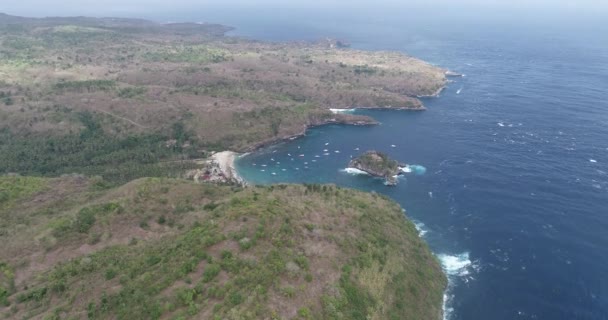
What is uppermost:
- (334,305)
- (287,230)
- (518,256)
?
(287,230)

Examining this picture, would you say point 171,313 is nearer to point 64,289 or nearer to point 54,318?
point 54,318

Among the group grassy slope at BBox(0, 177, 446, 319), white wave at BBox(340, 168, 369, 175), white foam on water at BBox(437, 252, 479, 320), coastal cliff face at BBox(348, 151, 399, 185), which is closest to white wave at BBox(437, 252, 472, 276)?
white foam on water at BBox(437, 252, 479, 320)

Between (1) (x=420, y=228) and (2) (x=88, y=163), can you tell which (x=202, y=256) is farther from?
(2) (x=88, y=163)

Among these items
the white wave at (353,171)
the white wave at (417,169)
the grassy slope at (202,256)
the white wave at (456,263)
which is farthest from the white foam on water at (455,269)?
the white wave at (353,171)

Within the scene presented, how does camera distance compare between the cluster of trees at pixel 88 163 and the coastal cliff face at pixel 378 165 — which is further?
the coastal cliff face at pixel 378 165

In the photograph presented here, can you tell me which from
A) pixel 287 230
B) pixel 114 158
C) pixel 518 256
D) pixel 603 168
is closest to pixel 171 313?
pixel 287 230

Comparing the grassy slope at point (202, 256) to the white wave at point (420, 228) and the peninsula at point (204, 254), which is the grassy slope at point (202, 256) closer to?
the peninsula at point (204, 254)
